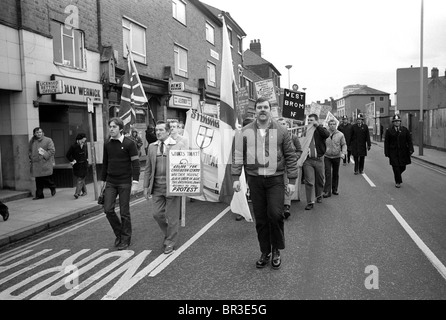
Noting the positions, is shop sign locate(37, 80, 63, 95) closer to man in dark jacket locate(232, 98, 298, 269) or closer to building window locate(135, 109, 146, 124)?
building window locate(135, 109, 146, 124)

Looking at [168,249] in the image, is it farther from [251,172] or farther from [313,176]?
[313,176]

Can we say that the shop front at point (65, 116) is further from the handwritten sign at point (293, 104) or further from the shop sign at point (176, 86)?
the shop sign at point (176, 86)

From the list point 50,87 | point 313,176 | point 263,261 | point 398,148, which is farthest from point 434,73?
point 263,261

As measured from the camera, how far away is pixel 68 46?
1226 cm

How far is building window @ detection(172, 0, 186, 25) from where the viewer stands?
66.7ft

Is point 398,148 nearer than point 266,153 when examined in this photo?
No

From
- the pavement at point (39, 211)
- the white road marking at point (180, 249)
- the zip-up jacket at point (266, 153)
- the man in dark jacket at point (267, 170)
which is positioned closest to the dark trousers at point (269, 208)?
the man in dark jacket at point (267, 170)

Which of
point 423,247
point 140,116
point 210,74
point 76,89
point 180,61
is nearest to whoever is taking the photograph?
point 423,247

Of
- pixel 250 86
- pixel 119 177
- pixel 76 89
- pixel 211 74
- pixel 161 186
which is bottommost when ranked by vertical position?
pixel 161 186

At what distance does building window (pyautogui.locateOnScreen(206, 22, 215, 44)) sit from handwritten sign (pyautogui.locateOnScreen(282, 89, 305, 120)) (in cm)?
1559

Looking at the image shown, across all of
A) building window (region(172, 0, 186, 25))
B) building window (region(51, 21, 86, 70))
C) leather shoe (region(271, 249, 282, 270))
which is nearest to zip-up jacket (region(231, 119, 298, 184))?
leather shoe (region(271, 249, 282, 270))

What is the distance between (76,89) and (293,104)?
6.71 m

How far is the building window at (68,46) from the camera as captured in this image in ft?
38.4
